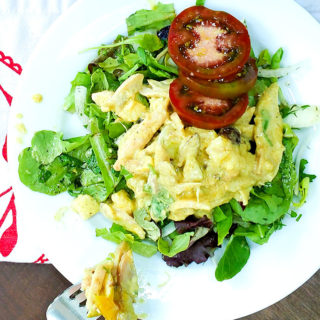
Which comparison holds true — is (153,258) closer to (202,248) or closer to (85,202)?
(202,248)

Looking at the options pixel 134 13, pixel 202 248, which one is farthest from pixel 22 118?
pixel 202 248

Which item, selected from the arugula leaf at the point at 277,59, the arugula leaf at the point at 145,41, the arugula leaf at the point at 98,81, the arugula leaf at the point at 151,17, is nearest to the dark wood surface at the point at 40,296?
the arugula leaf at the point at 98,81

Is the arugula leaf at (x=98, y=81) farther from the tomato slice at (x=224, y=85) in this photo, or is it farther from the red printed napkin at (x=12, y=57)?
the red printed napkin at (x=12, y=57)

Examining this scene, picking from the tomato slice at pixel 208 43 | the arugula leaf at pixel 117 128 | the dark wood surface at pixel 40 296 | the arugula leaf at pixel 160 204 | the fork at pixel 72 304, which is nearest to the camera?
the tomato slice at pixel 208 43

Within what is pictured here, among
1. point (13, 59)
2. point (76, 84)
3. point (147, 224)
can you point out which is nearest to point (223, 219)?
point (147, 224)

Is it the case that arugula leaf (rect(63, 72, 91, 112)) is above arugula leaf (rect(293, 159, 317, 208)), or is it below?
above

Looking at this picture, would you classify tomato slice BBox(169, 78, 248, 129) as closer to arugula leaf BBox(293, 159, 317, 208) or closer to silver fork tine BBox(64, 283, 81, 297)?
arugula leaf BBox(293, 159, 317, 208)

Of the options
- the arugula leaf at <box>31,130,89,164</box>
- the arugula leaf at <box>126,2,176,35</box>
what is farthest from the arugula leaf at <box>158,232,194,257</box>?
the arugula leaf at <box>126,2,176,35</box>
